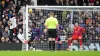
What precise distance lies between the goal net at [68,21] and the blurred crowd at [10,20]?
3.84ft

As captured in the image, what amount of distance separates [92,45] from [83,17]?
150cm

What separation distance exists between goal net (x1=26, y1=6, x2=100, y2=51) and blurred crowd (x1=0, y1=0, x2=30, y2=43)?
1170 millimetres

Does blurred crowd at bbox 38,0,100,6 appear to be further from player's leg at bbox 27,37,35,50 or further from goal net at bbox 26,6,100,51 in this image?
player's leg at bbox 27,37,35,50

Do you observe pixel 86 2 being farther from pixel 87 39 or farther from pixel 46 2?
pixel 87 39

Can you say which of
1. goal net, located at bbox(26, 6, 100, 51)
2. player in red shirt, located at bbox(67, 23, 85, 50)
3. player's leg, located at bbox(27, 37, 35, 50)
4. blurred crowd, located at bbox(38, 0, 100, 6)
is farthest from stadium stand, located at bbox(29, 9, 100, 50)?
blurred crowd, located at bbox(38, 0, 100, 6)

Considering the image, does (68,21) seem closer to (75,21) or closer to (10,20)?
(75,21)

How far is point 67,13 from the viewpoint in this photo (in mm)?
21516

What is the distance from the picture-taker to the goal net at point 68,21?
70.1ft

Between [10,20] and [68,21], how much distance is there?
3.80 m

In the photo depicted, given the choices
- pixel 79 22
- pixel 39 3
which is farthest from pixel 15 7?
pixel 79 22

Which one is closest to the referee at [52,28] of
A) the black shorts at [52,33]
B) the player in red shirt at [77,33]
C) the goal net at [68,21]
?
the black shorts at [52,33]

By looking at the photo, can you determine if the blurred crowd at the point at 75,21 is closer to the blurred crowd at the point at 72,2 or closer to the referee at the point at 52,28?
the referee at the point at 52,28

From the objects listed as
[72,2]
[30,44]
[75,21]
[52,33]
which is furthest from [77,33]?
[72,2]

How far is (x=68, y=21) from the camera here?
21.5 meters
